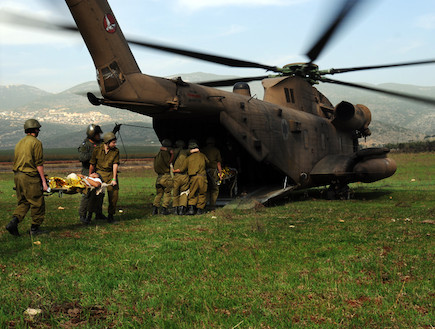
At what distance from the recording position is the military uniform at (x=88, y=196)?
8641mm

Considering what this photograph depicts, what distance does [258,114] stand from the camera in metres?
12.2

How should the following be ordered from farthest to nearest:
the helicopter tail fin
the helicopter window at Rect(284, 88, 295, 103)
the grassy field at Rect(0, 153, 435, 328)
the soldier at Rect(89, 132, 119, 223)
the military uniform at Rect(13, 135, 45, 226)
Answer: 1. the helicopter window at Rect(284, 88, 295, 103)
2. the soldier at Rect(89, 132, 119, 223)
3. the helicopter tail fin
4. the military uniform at Rect(13, 135, 45, 226)
5. the grassy field at Rect(0, 153, 435, 328)

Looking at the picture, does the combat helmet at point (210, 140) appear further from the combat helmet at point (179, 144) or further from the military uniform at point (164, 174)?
the military uniform at point (164, 174)

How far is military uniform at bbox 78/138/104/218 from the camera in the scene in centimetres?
864

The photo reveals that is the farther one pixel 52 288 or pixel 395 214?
pixel 395 214

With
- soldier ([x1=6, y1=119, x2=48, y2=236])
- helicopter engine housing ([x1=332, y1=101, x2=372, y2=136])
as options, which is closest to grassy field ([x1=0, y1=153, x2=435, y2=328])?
soldier ([x1=6, y1=119, x2=48, y2=236])

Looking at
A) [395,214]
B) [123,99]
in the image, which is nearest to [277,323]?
[123,99]

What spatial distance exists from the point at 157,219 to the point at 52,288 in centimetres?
495

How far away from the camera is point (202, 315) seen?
3578 millimetres

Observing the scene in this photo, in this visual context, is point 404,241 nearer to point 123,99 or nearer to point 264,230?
point 264,230

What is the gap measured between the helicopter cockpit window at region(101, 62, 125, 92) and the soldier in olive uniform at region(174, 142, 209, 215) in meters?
2.41

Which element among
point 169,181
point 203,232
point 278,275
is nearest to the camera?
point 278,275

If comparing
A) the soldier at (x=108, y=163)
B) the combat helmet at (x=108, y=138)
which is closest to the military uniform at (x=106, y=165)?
the soldier at (x=108, y=163)

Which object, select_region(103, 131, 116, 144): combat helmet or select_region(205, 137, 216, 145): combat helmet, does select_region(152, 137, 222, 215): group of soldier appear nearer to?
select_region(205, 137, 216, 145): combat helmet
